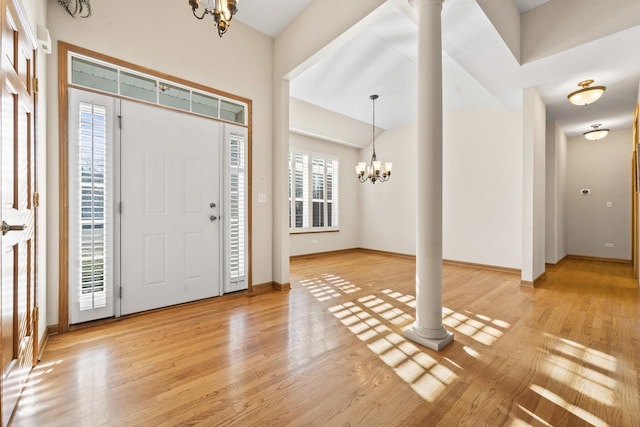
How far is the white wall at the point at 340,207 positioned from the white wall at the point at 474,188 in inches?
47.8

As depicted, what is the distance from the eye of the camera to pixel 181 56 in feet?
10.4

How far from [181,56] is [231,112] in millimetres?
762

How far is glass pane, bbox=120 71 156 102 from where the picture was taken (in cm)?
283

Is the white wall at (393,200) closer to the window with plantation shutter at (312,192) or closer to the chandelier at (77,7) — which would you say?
the window with plantation shutter at (312,192)

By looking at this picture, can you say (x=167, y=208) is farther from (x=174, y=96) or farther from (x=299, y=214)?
(x=299, y=214)

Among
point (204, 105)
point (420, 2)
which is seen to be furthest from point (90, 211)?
point (420, 2)

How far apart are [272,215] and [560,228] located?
6181 mm

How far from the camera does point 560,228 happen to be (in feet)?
20.0

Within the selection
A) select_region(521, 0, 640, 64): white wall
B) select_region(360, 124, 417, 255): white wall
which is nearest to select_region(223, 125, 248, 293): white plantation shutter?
select_region(521, 0, 640, 64): white wall

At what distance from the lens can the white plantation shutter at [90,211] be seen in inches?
100

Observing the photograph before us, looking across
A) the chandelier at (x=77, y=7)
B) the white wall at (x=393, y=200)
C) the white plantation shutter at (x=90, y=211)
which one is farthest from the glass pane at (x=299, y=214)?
the chandelier at (x=77, y=7)

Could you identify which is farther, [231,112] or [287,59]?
[287,59]

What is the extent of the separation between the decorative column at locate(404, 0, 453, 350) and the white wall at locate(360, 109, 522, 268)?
3.62 meters

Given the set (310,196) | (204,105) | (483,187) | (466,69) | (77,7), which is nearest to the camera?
(77,7)
